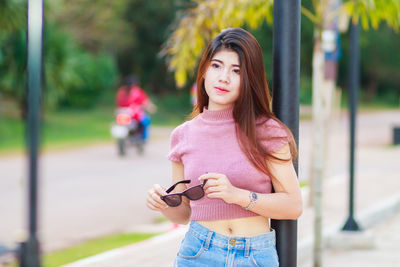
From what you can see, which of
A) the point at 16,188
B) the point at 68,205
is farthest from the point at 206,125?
the point at 16,188

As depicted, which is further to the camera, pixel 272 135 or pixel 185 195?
pixel 272 135

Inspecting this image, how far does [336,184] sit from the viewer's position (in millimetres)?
10438

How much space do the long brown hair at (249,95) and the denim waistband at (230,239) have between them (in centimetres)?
25

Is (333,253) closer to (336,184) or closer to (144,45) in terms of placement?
(336,184)

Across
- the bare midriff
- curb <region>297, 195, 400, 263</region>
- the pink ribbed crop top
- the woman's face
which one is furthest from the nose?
curb <region>297, 195, 400, 263</region>

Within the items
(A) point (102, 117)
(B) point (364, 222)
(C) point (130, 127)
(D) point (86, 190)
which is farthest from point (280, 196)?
(A) point (102, 117)

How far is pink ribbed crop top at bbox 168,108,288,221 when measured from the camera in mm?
2297

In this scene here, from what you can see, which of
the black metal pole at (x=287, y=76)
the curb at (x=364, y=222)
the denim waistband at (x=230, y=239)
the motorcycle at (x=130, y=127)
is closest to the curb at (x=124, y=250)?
the curb at (x=364, y=222)

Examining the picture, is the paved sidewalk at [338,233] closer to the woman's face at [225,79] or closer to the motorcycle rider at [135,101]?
the woman's face at [225,79]

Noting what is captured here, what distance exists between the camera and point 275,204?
90.0 inches

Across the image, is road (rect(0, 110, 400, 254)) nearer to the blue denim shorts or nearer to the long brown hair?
the blue denim shorts

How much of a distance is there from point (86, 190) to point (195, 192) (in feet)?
24.9

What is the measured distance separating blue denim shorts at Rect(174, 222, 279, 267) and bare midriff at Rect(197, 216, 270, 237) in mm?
23

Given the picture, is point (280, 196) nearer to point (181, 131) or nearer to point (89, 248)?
point (181, 131)
